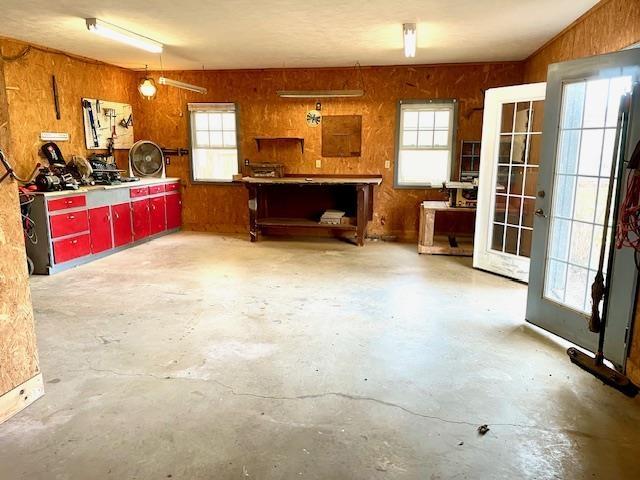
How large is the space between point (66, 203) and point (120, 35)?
2.03 meters

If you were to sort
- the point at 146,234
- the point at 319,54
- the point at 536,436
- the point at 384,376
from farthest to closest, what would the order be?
the point at 146,234, the point at 319,54, the point at 384,376, the point at 536,436

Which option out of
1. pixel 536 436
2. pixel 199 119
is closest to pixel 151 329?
pixel 536 436

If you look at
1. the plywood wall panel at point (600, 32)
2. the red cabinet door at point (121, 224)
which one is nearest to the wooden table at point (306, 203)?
the red cabinet door at point (121, 224)

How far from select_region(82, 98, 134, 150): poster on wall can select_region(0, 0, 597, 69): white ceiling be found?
727mm

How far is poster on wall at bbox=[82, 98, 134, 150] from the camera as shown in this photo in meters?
6.56

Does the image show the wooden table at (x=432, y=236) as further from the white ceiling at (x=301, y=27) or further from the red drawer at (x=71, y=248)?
the red drawer at (x=71, y=248)

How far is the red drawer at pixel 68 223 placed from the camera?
16.6 feet

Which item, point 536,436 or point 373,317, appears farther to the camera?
point 373,317

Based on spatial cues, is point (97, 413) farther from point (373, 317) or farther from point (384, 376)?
point (373, 317)

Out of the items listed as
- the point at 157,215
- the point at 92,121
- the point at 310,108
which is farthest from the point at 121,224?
the point at 310,108

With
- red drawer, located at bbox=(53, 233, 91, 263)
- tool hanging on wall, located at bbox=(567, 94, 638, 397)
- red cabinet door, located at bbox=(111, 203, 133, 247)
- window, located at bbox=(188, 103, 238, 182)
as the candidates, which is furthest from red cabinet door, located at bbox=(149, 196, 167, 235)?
tool hanging on wall, located at bbox=(567, 94, 638, 397)

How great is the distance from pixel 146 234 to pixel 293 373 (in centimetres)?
484

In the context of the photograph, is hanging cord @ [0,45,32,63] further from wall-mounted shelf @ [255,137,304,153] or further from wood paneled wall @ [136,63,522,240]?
wall-mounted shelf @ [255,137,304,153]

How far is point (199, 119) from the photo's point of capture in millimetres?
7461
